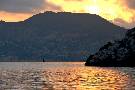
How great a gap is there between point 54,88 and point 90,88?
8.60m

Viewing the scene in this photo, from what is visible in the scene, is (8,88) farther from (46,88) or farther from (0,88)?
(46,88)

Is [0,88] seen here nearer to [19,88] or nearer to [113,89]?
[19,88]

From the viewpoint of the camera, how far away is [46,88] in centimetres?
10144

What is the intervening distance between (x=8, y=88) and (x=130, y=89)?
2857cm

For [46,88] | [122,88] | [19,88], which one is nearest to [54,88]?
[46,88]

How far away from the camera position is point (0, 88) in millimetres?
100625

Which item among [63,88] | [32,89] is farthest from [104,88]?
[32,89]

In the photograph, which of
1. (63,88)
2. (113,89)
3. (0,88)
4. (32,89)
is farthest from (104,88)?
(0,88)

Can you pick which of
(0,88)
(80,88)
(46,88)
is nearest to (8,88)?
(0,88)

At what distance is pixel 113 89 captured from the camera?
322ft

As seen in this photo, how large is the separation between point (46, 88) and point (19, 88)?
6.39 meters

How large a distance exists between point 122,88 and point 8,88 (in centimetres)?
2695

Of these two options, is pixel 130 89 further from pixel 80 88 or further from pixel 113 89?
pixel 80 88

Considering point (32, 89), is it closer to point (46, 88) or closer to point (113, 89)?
point (46, 88)
